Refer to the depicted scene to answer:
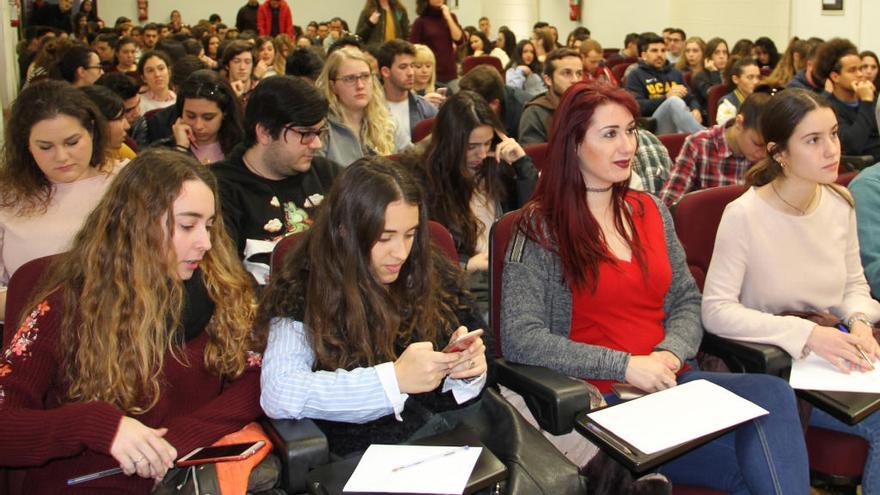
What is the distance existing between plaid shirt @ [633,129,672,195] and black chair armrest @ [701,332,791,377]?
5.40 feet

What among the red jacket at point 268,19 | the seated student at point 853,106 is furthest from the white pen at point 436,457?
the red jacket at point 268,19

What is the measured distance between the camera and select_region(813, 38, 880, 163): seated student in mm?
4699

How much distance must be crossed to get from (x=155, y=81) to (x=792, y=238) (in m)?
4.52

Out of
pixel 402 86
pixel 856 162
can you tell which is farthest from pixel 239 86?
pixel 856 162

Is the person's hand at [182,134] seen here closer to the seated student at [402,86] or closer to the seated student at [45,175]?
the seated student at [45,175]

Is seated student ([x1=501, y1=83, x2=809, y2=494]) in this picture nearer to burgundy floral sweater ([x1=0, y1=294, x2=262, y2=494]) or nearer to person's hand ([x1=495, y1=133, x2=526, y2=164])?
burgundy floral sweater ([x1=0, y1=294, x2=262, y2=494])

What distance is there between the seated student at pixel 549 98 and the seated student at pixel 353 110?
1.06 meters

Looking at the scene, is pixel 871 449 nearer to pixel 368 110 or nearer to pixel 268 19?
pixel 368 110

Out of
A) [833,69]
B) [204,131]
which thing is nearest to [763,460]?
[204,131]

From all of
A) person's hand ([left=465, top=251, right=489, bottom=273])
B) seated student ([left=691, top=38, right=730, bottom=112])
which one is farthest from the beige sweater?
seated student ([left=691, top=38, right=730, bottom=112])

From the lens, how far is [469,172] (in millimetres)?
3061

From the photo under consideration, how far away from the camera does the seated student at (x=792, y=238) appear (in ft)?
7.76

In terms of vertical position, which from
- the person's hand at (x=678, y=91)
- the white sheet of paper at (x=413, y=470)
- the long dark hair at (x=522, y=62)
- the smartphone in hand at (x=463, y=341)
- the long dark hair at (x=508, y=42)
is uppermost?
the long dark hair at (x=508, y=42)

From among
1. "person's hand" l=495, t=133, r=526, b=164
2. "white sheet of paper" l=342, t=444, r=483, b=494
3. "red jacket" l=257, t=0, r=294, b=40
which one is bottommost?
"white sheet of paper" l=342, t=444, r=483, b=494
